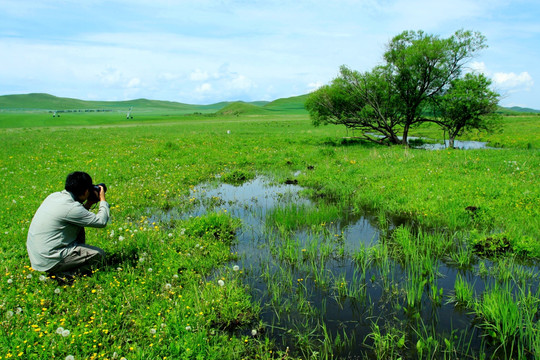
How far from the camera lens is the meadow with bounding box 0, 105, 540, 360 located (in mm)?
4656

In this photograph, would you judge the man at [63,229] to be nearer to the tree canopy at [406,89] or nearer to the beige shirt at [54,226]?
the beige shirt at [54,226]

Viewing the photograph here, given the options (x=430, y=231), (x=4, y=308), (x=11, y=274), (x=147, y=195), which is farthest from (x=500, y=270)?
(x=147, y=195)

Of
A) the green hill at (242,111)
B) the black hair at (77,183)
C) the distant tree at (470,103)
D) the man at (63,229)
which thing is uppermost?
the green hill at (242,111)

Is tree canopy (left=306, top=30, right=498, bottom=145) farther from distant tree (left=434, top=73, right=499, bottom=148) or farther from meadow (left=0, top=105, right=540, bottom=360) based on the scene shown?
meadow (left=0, top=105, right=540, bottom=360)

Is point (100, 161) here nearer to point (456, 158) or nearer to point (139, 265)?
point (139, 265)

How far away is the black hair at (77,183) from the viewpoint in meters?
5.99

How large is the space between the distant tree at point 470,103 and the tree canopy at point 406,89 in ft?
0.20

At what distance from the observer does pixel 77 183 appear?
602 centimetres

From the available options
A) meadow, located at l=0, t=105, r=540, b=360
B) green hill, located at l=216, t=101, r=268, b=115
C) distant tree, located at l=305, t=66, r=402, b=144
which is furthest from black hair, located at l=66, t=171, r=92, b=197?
green hill, located at l=216, t=101, r=268, b=115

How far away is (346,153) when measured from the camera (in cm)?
2141

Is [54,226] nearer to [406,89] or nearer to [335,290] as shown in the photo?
[335,290]

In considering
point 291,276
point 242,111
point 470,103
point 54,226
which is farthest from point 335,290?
point 242,111

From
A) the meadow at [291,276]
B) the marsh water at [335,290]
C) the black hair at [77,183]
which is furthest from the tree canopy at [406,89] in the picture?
the black hair at [77,183]

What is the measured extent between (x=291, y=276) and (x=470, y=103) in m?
22.1
